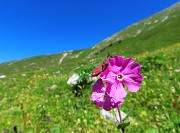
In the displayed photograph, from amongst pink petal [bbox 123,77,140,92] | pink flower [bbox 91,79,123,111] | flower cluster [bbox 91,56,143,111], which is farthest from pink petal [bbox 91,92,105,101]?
pink petal [bbox 123,77,140,92]

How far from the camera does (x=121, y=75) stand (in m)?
2.26

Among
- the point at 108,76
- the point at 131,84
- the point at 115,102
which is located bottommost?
the point at 115,102

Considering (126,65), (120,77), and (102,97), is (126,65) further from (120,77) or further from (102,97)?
(102,97)

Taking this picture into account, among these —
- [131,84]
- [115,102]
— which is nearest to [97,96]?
[115,102]

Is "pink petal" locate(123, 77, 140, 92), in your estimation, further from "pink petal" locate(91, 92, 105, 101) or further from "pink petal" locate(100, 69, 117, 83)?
"pink petal" locate(91, 92, 105, 101)

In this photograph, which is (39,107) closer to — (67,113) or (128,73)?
(67,113)

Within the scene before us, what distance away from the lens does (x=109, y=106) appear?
2.39m

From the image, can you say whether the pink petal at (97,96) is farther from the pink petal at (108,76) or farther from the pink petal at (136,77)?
the pink petal at (136,77)

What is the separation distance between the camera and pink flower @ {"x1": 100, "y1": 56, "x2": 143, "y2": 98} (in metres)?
2.19

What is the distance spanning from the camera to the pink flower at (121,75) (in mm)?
2193

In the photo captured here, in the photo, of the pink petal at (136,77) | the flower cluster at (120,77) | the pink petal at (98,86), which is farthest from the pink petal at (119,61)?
the pink petal at (98,86)

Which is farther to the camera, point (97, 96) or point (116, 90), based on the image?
point (97, 96)

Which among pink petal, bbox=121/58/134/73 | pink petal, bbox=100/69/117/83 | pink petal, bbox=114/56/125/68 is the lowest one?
pink petal, bbox=100/69/117/83

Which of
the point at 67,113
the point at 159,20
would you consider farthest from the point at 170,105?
the point at 159,20
